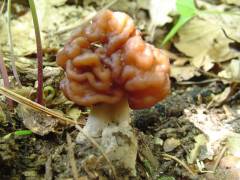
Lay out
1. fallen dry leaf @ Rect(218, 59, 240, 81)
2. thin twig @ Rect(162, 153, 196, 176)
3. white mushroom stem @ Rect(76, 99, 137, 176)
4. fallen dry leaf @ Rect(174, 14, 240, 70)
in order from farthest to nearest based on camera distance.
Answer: fallen dry leaf @ Rect(174, 14, 240, 70) → fallen dry leaf @ Rect(218, 59, 240, 81) → thin twig @ Rect(162, 153, 196, 176) → white mushroom stem @ Rect(76, 99, 137, 176)

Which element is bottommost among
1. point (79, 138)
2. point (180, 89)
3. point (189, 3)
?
point (180, 89)

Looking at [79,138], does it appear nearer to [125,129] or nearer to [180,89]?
[125,129]

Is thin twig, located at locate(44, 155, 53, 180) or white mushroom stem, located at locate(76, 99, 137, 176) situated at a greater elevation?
white mushroom stem, located at locate(76, 99, 137, 176)

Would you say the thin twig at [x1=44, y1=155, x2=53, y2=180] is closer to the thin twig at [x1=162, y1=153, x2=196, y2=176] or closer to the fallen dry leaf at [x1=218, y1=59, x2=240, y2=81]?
the thin twig at [x1=162, y1=153, x2=196, y2=176]

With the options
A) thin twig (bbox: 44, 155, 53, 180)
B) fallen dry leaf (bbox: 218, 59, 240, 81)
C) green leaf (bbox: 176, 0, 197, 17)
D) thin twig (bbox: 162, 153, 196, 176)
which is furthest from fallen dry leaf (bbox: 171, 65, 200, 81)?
thin twig (bbox: 44, 155, 53, 180)

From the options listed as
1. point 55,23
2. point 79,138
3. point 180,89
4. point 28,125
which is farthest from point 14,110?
point 55,23

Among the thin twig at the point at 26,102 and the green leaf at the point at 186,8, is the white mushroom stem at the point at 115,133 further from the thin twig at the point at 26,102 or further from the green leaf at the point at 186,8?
the green leaf at the point at 186,8

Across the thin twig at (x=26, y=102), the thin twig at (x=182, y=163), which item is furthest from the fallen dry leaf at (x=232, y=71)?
the thin twig at (x=26, y=102)

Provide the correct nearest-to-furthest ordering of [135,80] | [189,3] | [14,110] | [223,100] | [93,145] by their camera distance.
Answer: [135,80] < [93,145] < [14,110] < [223,100] < [189,3]
